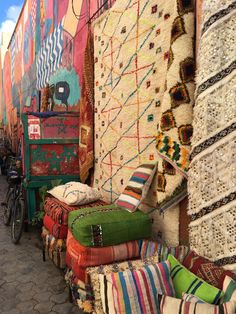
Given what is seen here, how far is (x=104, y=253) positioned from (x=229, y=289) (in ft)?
3.57

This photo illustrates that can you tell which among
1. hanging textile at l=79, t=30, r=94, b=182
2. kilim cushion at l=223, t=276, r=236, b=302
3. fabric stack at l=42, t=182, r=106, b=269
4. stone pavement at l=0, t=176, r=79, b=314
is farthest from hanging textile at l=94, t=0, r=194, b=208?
stone pavement at l=0, t=176, r=79, b=314

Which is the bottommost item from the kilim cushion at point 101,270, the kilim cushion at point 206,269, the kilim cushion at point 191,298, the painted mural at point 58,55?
the kilim cushion at point 101,270

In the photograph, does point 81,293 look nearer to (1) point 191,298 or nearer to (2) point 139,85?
(1) point 191,298

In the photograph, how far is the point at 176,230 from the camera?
104 inches

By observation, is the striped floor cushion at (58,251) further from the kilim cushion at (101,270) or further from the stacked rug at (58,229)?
the kilim cushion at (101,270)

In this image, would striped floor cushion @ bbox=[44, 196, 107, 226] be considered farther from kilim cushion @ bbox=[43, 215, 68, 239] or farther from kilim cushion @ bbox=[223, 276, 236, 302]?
kilim cushion @ bbox=[223, 276, 236, 302]

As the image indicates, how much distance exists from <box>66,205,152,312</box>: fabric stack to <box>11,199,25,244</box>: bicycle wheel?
6.39 feet

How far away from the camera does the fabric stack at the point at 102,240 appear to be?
243 centimetres

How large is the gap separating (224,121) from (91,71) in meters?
2.84

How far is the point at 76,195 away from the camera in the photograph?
3.39 meters

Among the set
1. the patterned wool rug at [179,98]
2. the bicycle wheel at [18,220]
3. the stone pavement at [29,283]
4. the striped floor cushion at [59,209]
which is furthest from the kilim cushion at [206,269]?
the bicycle wheel at [18,220]

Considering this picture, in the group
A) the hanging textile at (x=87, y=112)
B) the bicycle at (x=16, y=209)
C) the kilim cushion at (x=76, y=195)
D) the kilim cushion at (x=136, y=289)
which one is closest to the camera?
the kilim cushion at (x=136, y=289)

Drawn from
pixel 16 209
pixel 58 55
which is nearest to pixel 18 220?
pixel 16 209

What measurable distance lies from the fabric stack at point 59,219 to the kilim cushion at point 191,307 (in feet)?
5.72
